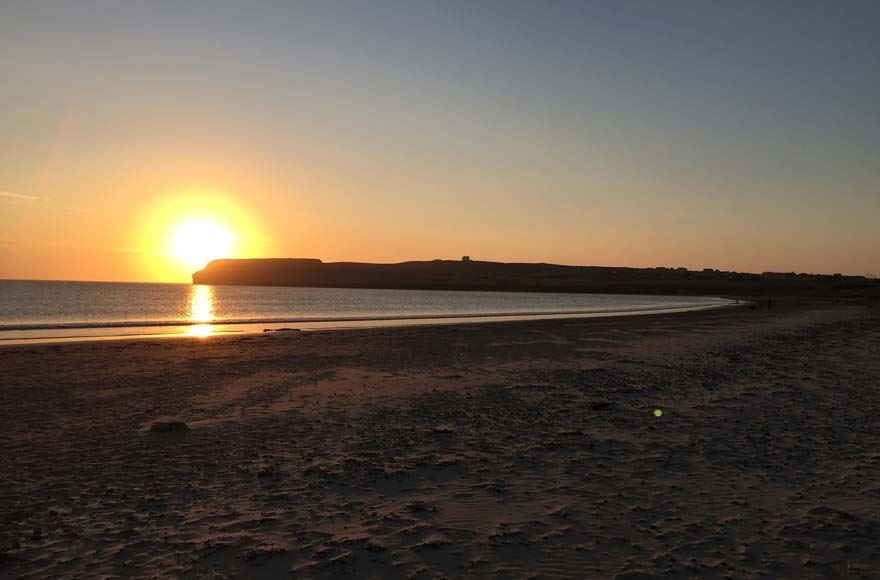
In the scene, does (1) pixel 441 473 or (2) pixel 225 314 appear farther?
(2) pixel 225 314

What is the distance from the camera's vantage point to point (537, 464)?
29.6 ft

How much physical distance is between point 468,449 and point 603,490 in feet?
8.72

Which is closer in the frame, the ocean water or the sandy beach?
the sandy beach

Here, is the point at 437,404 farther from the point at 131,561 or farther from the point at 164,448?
the point at 131,561

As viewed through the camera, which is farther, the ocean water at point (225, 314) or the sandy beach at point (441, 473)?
the ocean water at point (225, 314)

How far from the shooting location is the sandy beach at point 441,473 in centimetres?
596

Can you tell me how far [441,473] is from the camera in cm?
862

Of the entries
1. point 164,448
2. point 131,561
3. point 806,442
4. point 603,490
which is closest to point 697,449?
point 806,442

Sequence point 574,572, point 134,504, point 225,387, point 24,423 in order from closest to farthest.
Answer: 1. point 574,572
2. point 134,504
3. point 24,423
4. point 225,387

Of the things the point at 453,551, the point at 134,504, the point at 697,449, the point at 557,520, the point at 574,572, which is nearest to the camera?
the point at 574,572

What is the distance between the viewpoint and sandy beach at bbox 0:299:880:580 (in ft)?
19.6

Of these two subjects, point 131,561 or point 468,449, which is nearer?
point 131,561

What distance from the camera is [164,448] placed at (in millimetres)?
9992

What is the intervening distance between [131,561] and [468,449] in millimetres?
5400
